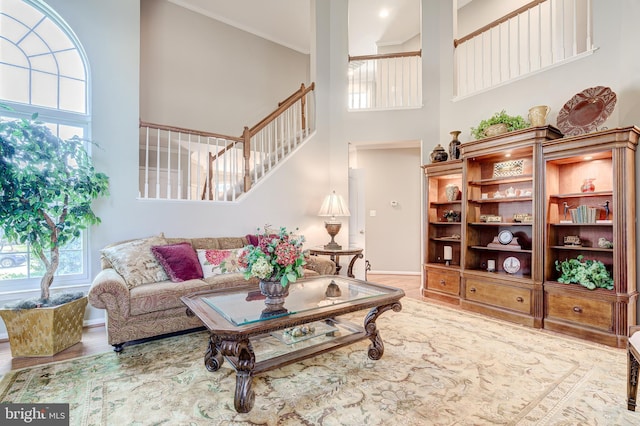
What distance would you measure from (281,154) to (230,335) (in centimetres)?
343

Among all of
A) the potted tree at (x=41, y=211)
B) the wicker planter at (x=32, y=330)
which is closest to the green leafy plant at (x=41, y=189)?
the potted tree at (x=41, y=211)

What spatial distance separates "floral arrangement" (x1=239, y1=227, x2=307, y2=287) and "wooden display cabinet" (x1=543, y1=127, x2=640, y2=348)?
2.75 metres

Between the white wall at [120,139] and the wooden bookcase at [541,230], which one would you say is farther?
the white wall at [120,139]

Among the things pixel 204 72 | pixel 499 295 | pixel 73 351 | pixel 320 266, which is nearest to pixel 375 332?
pixel 320 266

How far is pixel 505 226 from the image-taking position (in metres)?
3.92

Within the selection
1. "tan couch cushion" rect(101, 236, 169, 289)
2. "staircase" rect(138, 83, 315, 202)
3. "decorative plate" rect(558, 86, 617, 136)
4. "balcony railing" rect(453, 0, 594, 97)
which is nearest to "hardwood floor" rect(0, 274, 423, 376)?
"tan couch cushion" rect(101, 236, 169, 289)

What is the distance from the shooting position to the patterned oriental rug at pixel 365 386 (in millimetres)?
1699

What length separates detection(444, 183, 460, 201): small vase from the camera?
4.33 meters

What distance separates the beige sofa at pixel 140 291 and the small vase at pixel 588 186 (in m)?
3.59

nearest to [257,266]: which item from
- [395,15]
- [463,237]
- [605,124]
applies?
[463,237]

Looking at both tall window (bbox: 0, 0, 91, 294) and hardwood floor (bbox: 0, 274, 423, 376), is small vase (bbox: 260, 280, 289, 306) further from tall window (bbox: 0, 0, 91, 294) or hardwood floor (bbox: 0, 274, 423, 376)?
tall window (bbox: 0, 0, 91, 294)

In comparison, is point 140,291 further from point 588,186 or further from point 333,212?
point 588,186

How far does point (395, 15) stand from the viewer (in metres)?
5.81

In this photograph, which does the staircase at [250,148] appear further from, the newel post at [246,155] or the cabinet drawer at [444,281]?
the cabinet drawer at [444,281]
